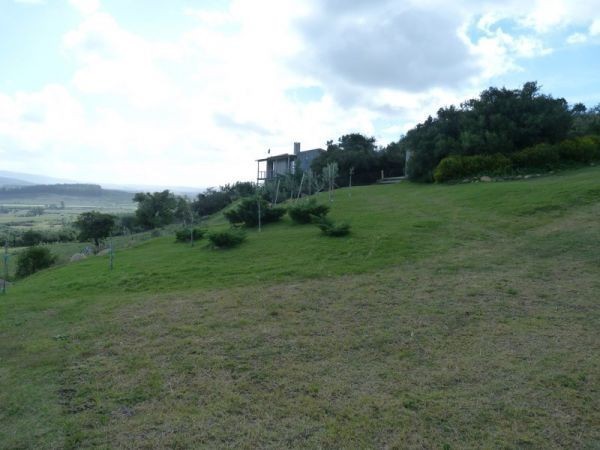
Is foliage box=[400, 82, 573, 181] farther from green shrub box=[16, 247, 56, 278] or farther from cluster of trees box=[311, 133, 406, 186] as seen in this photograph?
green shrub box=[16, 247, 56, 278]

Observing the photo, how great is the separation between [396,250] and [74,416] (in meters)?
8.78

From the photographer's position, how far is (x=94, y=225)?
31734 millimetres

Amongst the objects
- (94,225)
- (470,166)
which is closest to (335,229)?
(470,166)

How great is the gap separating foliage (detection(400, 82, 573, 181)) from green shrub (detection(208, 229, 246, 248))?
16.7 metres

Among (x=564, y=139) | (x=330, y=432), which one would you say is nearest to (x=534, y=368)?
(x=330, y=432)

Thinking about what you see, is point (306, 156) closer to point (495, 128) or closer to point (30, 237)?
point (495, 128)

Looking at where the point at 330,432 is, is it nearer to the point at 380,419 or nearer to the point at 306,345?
the point at 380,419

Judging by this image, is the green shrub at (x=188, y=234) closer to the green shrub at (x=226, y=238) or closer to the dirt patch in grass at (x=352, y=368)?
the green shrub at (x=226, y=238)

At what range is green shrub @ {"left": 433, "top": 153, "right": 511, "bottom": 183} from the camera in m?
23.4

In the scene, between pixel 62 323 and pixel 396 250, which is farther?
pixel 396 250

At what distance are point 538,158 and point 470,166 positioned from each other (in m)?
3.46

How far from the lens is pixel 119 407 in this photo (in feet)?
15.3

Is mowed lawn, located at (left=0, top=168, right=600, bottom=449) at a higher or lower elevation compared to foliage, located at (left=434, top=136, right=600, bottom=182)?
lower

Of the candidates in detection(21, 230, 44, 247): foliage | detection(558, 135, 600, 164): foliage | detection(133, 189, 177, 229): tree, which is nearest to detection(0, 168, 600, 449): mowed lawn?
detection(558, 135, 600, 164): foliage
